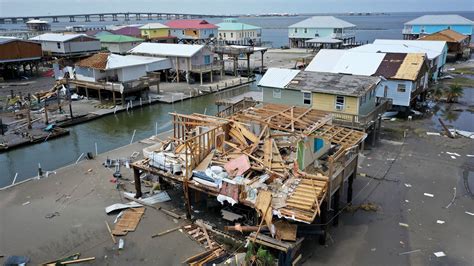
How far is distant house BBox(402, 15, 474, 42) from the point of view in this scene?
8325 centimetres

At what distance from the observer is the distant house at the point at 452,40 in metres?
65.1

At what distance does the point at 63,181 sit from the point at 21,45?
3828cm

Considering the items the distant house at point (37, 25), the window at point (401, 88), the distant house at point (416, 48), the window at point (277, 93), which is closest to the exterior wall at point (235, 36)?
the distant house at point (416, 48)

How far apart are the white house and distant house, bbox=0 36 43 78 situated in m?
13.2

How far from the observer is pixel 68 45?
58.9 meters

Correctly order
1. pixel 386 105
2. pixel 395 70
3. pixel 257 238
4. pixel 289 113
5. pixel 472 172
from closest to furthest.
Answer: pixel 257 238 < pixel 289 113 < pixel 472 172 < pixel 386 105 < pixel 395 70

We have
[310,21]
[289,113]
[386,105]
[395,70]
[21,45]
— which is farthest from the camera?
[310,21]

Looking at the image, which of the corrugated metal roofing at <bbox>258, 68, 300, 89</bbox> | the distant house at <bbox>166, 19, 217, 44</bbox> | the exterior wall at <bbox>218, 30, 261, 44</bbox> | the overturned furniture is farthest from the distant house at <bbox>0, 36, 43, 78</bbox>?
the exterior wall at <bbox>218, 30, 261, 44</bbox>

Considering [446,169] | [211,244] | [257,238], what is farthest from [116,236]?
[446,169]

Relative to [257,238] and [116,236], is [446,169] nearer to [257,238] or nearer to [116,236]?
[257,238]

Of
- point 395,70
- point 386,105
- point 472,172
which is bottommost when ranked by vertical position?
point 472,172

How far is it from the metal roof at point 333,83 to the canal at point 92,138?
11059 mm

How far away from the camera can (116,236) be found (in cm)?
1530

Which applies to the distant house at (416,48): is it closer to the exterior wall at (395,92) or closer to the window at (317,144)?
the exterior wall at (395,92)
